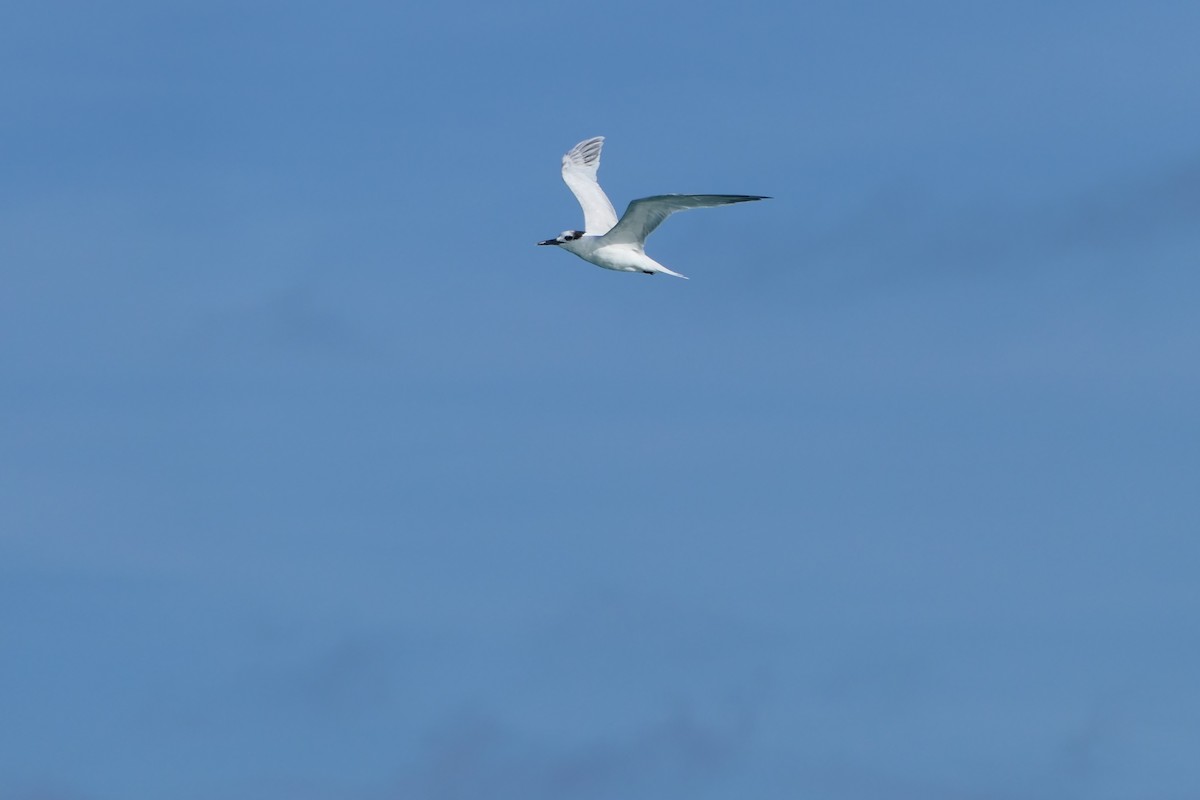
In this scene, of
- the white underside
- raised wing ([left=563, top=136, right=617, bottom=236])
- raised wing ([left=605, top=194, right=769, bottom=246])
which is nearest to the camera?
raised wing ([left=605, top=194, right=769, bottom=246])

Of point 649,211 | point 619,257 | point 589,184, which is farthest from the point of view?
point 589,184

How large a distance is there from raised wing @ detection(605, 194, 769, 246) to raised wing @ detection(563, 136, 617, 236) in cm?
874

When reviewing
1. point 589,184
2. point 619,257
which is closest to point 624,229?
point 619,257

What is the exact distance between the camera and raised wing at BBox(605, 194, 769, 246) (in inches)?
3334

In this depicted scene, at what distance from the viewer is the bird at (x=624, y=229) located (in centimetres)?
8619

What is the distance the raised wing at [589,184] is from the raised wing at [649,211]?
8.74 m

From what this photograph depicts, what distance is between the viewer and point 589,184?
349 feet

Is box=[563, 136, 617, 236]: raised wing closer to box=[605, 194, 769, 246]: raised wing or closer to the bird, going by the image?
the bird

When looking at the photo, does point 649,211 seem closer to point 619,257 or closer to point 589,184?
point 619,257

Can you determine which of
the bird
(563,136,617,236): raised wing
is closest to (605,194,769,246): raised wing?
the bird

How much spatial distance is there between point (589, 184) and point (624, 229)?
1525 cm

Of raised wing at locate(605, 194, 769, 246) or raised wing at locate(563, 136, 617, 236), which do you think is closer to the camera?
raised wing at locate(605, 194, 769, 246)

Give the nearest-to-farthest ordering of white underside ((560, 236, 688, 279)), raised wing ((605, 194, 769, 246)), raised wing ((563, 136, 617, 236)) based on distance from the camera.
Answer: raised wing ((605, 194, 769, 246)) → white underside ((560, 236, 688, 279)) → raised wing ((563, 136, 617, 236))

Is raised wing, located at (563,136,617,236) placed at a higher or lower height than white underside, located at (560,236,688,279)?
higher
